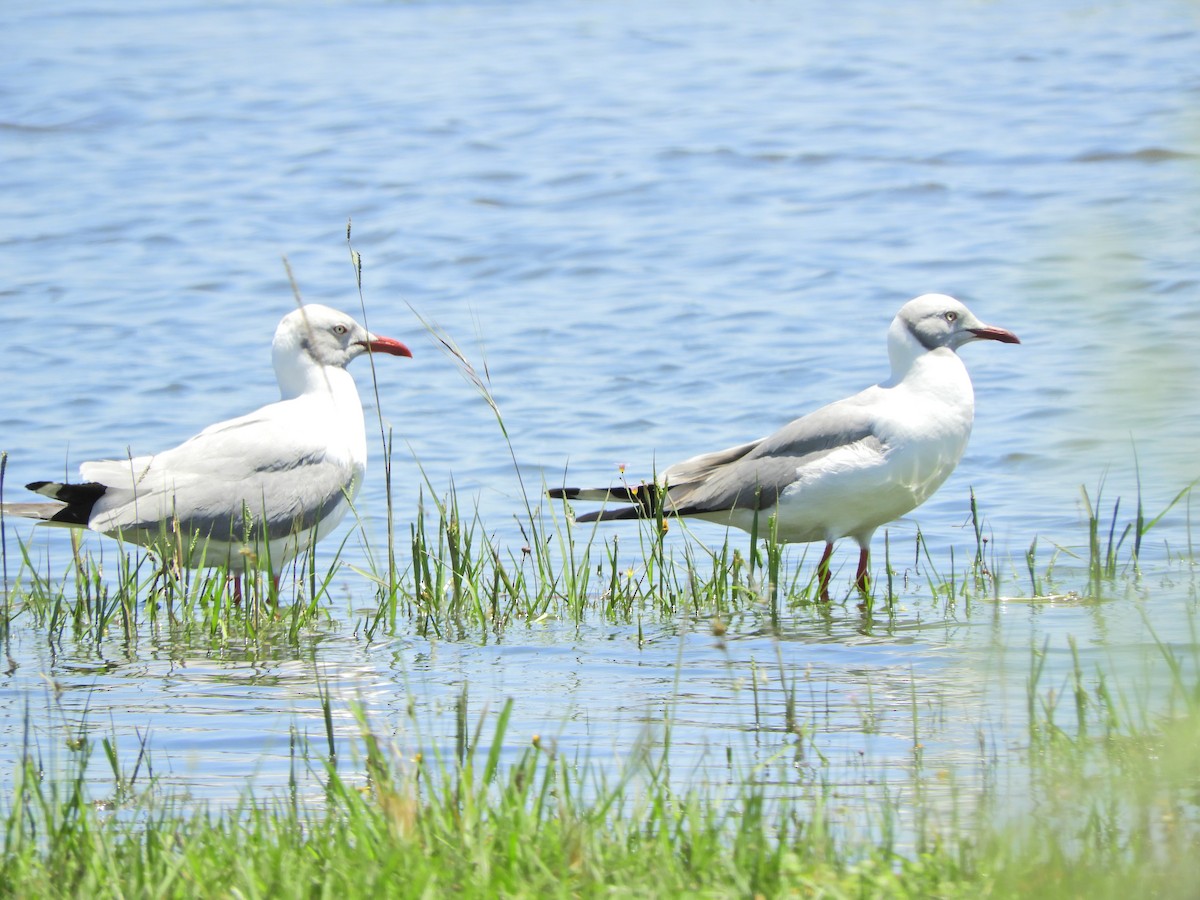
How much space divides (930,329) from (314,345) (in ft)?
9.14

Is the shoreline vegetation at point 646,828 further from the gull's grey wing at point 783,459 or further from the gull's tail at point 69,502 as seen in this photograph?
the gull's grey wing at point 783,459

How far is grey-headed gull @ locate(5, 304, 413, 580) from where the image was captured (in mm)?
7406

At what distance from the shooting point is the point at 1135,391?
2188 mm

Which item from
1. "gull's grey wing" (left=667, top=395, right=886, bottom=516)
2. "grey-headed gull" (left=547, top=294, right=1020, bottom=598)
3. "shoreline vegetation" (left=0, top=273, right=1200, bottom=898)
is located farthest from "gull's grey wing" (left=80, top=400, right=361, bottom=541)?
"shoreline vegetation" (left=0, top=273, right=1200, bottom=898)

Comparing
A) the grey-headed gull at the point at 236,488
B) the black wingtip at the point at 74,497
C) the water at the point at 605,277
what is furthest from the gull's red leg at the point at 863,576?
the black wingtip at the point at 74,497

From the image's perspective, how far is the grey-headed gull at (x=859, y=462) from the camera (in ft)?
25.0

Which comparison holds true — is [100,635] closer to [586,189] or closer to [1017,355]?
[1017,355]

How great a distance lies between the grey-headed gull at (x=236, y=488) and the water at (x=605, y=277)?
0.61m

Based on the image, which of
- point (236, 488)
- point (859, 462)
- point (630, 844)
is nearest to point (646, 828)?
point (630, 844)

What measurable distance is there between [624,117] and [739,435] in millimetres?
12264

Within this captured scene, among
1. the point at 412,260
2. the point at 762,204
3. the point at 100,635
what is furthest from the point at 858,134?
the point at 100,635

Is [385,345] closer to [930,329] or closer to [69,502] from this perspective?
[69,502]

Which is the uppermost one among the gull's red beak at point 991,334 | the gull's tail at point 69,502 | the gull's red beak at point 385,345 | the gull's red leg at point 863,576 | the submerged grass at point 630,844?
the gull's red beak at point 385,345

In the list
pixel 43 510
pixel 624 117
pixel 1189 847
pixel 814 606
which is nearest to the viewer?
pixel 1189 847
